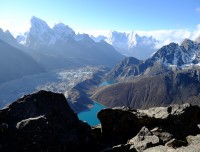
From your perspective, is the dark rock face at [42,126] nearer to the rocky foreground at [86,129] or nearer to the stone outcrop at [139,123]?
the rocky foreground at [86,129]

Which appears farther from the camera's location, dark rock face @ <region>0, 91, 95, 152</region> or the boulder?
the boulder

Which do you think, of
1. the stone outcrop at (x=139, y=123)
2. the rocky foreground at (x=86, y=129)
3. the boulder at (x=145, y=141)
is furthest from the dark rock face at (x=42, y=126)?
the boulder at (x=145, y=141)

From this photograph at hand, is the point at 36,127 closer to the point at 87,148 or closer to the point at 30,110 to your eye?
the point at 30,110

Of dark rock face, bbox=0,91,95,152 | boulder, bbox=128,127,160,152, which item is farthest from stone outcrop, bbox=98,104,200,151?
dark rock face, bbox=0,91,95,152

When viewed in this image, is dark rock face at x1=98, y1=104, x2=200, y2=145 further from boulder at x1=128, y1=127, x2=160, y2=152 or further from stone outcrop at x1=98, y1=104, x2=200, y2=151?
boulder at x1=128, y1=127, x2=160, y2=152

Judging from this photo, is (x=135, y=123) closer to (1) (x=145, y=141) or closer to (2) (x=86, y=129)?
(1) (x=145, y=141)

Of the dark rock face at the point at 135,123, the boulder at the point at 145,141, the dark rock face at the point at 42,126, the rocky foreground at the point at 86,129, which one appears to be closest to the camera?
the dark rock face at the point at 42,126

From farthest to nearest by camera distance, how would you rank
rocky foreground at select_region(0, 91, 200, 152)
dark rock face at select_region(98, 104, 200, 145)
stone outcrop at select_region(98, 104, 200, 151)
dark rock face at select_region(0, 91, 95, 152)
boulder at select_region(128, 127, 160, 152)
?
1. dark rock face at select_region(98, 104, 200, 145)
2. stone outcrop at select_region(98, 104, 200, 151)
3. boulder at select_region(128, 127, 160, 152)
4. rocky foreground at select_region(0, 91, 200, 152)
5. dark rock face at select_region(0, 91, 95, 152)

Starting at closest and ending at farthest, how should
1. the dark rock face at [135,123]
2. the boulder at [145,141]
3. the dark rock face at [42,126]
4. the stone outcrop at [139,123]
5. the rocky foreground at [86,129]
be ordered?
the dark rock face at [42,126], the rocky foreground at [86,129], the boulder at [145,141], the stone outcrop at [139,123], the dark rock face at [135,123]
